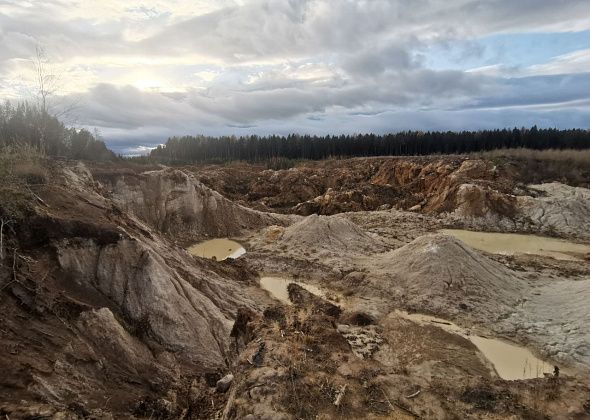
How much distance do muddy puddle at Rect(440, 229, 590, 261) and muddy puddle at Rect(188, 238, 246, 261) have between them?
1421 cm

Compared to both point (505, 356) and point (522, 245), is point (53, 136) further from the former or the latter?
point (522, 245)

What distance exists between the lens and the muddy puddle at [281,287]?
1814 cm

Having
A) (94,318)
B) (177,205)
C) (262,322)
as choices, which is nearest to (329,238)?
(177,205)

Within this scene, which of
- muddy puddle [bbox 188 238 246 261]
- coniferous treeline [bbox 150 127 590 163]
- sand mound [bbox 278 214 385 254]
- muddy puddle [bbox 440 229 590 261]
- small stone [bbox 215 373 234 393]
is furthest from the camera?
coniferous treeline [bbox 150 127 590 163]

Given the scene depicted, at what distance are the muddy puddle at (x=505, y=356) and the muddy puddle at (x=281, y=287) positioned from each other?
5068 mm

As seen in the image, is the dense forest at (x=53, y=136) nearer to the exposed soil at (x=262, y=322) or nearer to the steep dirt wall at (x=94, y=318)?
the exposed soil at (x=262, y=322)

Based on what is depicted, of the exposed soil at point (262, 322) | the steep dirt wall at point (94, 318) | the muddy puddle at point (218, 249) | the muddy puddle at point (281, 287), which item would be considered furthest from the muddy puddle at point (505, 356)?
the muddy puddle at point (218, 249)

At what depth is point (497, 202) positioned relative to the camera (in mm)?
34438

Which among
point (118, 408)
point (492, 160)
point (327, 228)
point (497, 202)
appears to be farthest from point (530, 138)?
point (118, 408)

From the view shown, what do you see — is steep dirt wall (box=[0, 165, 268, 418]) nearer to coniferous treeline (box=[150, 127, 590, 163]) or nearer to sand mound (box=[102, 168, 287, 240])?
sand mound (box=[102, 168, 287, 240])

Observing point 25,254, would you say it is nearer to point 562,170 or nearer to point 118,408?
point 118,408

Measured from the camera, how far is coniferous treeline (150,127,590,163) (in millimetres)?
75625

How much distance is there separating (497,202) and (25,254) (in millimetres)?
34396

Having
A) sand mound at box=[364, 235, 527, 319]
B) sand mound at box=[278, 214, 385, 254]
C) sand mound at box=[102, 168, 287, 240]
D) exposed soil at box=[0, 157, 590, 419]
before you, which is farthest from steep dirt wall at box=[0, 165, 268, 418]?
sand mound at box=[102, 168, 287, 240]
